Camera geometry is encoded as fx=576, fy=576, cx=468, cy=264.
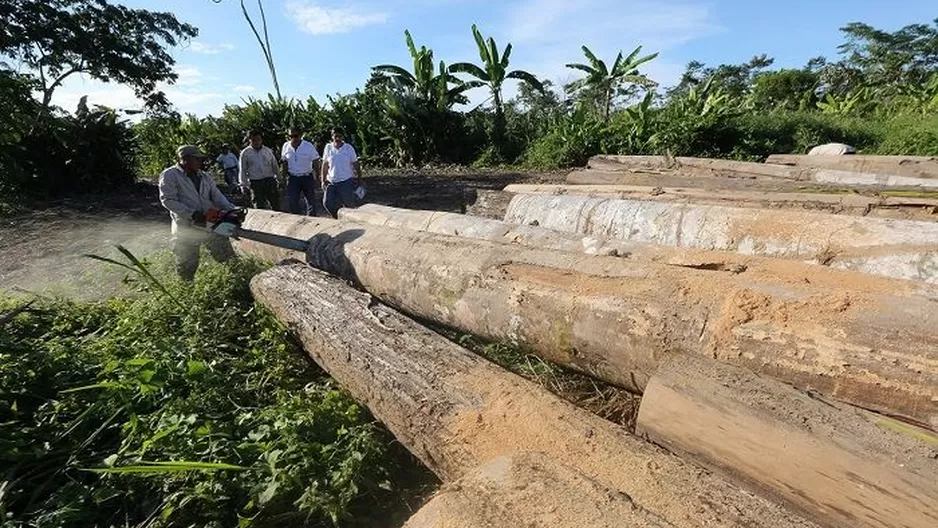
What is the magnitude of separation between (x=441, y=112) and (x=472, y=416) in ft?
54.7

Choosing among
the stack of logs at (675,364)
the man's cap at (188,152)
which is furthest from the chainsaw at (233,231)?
the stack of logs at (675,364)

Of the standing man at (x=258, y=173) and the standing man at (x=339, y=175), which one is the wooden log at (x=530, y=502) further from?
the standing man at (x=258, y=173)

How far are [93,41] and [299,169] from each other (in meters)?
11.4

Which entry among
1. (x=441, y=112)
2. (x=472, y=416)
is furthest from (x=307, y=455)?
(x=441, y=112)

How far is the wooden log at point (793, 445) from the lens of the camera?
157 cm

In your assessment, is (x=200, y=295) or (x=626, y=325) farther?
(x=200, y=295)

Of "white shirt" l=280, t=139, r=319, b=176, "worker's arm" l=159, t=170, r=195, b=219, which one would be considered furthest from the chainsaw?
"white shirt" l=280, t=139, r=319, b=176

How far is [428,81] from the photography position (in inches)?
695

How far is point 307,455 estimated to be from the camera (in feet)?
7.74

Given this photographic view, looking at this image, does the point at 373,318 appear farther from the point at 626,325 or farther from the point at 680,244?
the point at 680,244

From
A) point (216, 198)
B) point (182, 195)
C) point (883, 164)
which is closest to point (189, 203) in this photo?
point (182, 195)

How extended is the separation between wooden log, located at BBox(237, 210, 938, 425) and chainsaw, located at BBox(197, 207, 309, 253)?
1825 millimetres

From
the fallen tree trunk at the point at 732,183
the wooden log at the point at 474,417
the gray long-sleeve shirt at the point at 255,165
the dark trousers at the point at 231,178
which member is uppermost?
the gray long-sleeve shirt at the point at 255,165

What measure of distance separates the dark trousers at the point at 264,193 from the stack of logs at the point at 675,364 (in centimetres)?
475
